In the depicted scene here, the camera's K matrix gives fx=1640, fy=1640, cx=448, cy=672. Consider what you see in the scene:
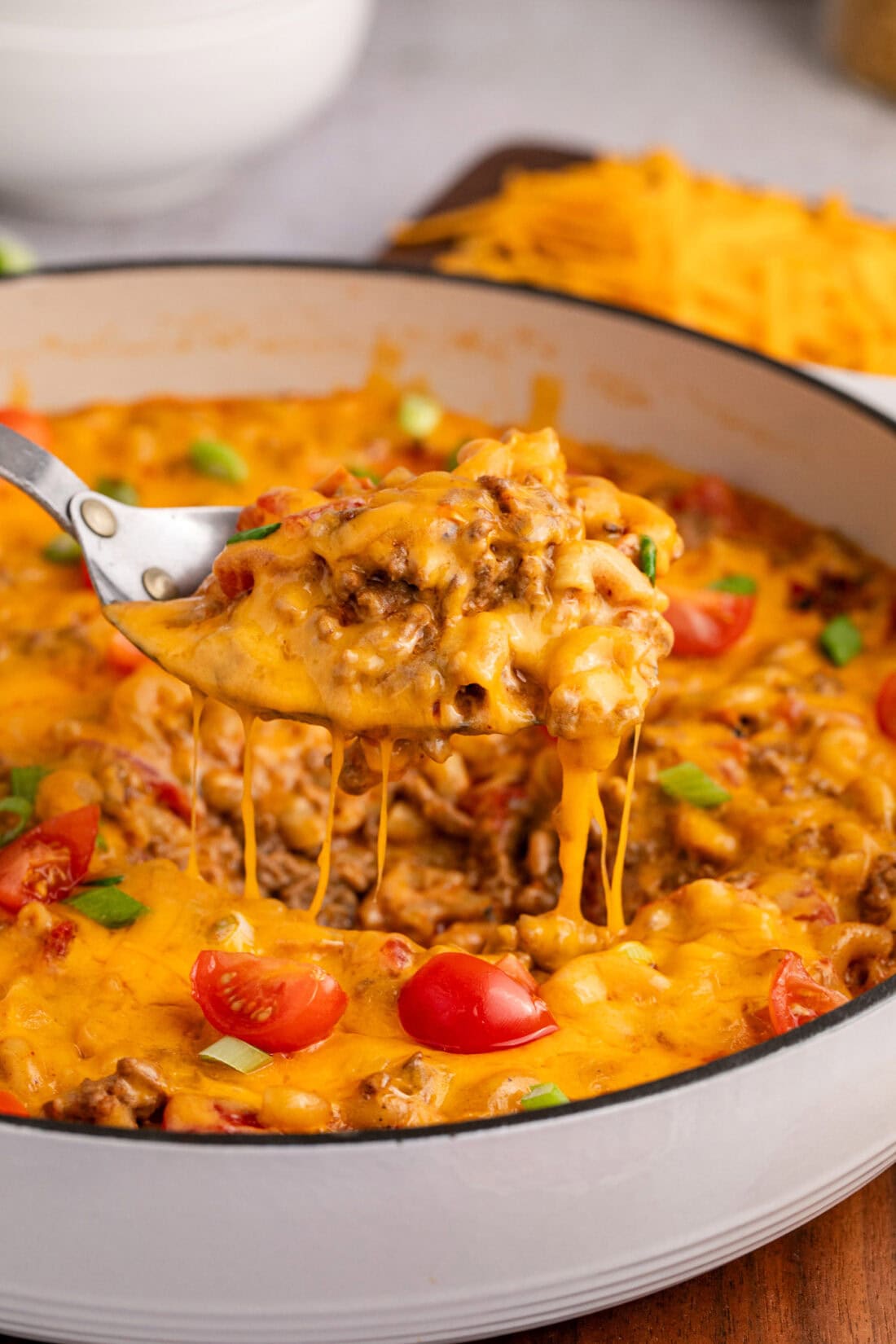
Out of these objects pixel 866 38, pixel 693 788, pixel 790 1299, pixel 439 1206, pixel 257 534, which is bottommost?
pixel 790 1299

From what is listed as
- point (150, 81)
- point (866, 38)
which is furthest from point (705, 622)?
point (866, 38)

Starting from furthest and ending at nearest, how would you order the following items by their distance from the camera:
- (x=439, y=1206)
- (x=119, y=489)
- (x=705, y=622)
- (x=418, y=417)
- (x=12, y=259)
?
1. (x=12, y=259)
2. (x=418, y=417)
3. (x=119, y=489)
4. (x=705, y=622)
5. (x=439, y=1206)

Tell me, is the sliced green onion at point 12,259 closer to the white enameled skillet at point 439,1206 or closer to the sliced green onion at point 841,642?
the sliced green onion at point 841,642

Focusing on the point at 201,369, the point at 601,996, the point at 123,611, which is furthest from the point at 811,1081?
the point at 201,369

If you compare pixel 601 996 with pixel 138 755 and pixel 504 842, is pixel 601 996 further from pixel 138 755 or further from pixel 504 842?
pixel 138 755

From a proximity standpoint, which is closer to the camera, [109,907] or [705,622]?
[109,907]

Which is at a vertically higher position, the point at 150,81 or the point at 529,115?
the point at 150,81

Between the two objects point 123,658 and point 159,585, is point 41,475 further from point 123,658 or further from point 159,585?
point 123,658
